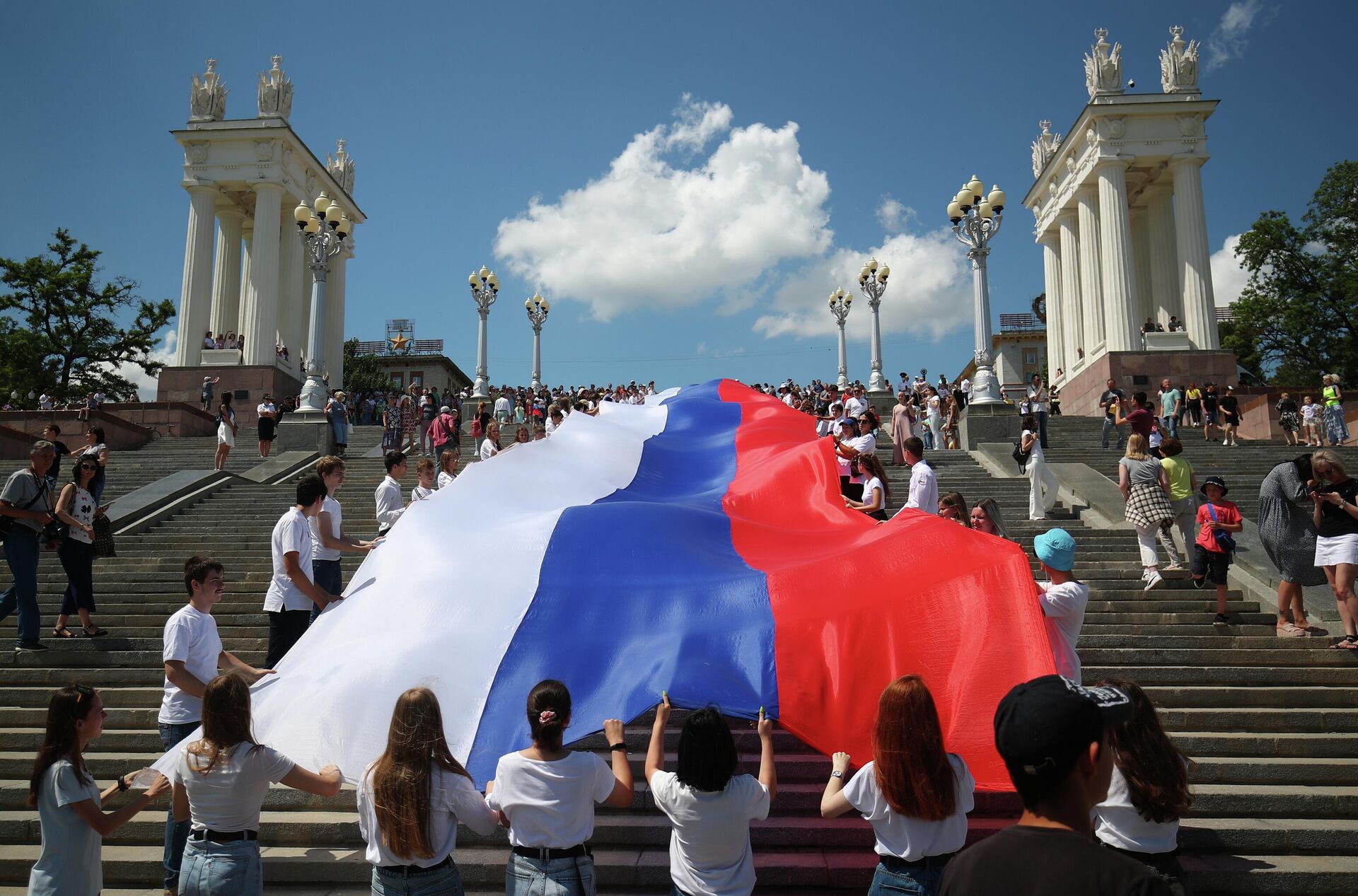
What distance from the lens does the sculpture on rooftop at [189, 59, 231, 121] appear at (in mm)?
37719

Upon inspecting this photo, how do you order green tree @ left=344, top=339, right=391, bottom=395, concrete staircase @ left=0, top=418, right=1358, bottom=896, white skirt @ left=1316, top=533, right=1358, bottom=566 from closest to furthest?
concrete staircase @ left=0, top=418, right=1358, bottom=896
white skirt @ left=1316, top=533, right=1358, bottom=566
green tree @ left=344, top=339, right=391, bottom=395

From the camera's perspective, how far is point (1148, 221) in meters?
39.5

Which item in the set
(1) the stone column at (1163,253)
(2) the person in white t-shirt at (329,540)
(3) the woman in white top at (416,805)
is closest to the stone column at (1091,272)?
(1) the stone column at (1163,253)

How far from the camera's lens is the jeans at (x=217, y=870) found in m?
3.56

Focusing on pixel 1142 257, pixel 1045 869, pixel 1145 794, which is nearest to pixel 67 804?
pixel 1045 869

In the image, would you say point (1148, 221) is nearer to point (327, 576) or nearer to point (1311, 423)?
point (1311, 423)

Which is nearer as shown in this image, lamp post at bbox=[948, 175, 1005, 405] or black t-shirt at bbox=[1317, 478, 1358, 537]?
black t-shirt at bbox=[1317, 478, 1358, 537]

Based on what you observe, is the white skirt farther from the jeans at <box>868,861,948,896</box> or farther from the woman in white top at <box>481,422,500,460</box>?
the woman in white top at <box>481,422,500,460</box>

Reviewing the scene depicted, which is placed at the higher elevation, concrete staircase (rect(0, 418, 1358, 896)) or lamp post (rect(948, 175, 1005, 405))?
lamp post (rect(948, 175, 1005, 405))

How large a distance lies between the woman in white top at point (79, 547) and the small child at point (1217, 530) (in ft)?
34.1

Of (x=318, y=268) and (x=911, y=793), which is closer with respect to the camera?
(x=911, y=793)

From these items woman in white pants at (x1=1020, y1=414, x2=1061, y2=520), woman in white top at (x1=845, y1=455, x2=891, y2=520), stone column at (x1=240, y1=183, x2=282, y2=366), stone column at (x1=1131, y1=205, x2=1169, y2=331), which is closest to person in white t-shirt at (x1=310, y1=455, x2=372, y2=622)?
woman in white top at (x1=845, y1=455, x2=891, y2=520)

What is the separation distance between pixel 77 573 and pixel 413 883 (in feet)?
23.7

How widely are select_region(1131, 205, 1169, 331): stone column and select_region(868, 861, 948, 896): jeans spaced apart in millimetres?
39982
